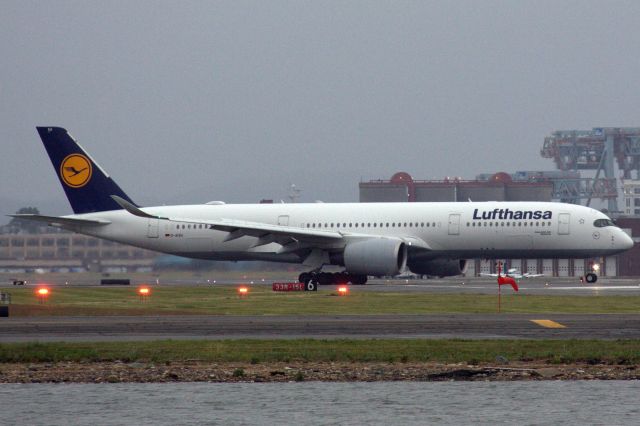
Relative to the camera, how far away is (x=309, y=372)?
1075 inches

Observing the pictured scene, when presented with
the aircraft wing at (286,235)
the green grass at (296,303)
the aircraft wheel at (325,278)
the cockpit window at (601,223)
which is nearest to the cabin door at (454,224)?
the aircraft wing at (286,235)

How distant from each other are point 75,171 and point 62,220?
12.7 ft

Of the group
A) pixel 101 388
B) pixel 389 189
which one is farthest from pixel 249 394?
pixel 389 189

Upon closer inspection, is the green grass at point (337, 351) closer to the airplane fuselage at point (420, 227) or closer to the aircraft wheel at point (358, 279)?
the airplane fuselage at point (420, 227)

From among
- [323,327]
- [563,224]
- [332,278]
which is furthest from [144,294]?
[563,224]

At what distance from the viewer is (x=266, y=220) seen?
71.6m

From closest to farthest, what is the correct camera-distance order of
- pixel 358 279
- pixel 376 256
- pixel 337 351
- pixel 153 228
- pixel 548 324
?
pixel 337 351, pixel 548 324, pixel 376 256, pixel 358 279, pixel 153 228

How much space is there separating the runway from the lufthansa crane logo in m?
34.0

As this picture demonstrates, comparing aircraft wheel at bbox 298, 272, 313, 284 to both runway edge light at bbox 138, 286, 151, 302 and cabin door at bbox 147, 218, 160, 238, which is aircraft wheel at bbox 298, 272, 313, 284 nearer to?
runway edge light at bbox 138, 286, 151, 302

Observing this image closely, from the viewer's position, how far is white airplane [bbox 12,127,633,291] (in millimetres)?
66188

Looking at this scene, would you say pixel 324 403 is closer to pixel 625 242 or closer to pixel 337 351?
pixel 337 351

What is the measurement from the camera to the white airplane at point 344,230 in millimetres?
66188

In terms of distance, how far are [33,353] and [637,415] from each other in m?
14.5

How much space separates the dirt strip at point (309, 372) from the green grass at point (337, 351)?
54 centimetres
